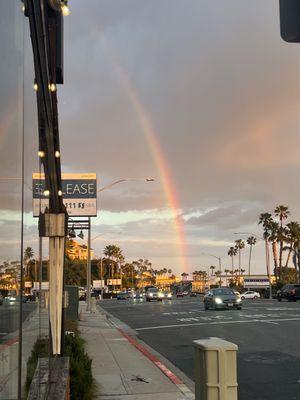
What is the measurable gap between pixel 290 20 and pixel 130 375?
26.2 ft

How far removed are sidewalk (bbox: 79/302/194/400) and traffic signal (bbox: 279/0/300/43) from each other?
6.10 metres

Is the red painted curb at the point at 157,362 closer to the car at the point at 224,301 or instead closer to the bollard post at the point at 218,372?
the bollard post at the point at 218,372

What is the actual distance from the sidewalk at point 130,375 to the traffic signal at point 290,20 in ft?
20.0

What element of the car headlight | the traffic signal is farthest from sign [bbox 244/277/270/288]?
the traffic signal

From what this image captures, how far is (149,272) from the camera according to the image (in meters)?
190

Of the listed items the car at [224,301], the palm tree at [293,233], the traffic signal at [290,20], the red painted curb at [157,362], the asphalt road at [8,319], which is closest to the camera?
the asphalt road at [8,319]

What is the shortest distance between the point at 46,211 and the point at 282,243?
90437 mm

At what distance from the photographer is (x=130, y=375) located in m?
9.77

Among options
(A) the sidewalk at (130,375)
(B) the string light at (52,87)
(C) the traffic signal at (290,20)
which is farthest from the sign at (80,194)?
(C) the traffic signal at (290,20)

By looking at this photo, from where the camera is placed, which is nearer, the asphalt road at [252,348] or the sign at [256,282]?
the asphalt road at [252,348]

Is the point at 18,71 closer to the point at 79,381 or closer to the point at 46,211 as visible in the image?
the point at 46,211

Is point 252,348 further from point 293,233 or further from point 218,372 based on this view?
point 293,233

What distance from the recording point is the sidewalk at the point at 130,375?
812 cm

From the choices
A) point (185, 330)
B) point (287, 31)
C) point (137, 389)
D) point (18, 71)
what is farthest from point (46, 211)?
point (185, 330)
